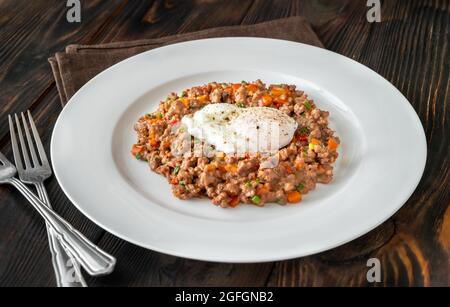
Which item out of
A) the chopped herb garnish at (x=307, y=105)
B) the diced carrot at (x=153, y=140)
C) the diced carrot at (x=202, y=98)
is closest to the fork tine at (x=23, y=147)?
the diced carrot at (x=153, y=140)

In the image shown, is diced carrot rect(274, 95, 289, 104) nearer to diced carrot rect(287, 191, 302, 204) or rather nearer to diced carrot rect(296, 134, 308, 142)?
diced carrot rect(296, 134, 308, 142)

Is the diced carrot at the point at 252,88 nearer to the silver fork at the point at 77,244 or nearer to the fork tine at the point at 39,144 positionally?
the fork tine at the point at 39,144

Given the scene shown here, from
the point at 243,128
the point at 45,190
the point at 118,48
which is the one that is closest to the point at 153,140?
the point at 243,128

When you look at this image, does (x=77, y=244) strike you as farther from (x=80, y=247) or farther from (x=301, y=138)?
(x=301, y=138)

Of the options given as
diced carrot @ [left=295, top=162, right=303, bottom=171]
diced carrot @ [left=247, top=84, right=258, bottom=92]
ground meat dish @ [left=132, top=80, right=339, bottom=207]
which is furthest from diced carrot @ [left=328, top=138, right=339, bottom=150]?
diced carrot @ [left=247, top=84, right=258, bottom=92]

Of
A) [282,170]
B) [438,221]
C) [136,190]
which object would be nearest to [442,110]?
[438,221]

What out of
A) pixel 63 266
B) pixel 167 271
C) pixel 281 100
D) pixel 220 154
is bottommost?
pixel 167 271
